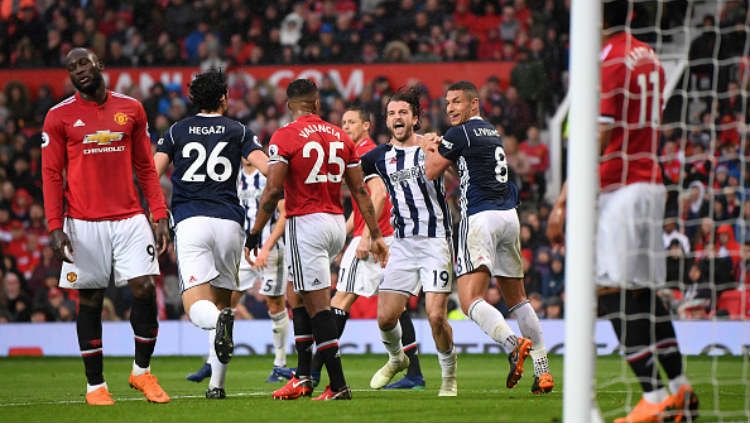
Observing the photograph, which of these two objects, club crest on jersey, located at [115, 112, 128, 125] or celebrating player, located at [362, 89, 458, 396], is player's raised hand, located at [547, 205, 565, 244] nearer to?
celebrating player, located at [362, 89, 458, 396]

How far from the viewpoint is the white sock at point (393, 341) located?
10.2m

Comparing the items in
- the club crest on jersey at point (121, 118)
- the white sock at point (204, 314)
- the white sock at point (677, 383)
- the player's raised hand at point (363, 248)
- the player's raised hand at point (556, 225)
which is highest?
the club crest on jersey at point (121, 118)

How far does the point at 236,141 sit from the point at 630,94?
333 cm

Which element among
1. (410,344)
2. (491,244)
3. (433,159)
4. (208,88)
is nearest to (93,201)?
(208,88)

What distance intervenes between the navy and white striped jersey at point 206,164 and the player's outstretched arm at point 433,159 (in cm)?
134

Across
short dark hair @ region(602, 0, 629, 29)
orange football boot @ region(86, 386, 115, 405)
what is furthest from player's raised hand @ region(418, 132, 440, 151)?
orange football boot @ region(86, 386, 115, 405)

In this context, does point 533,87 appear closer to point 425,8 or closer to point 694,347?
point 425,8

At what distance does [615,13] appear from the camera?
22.3 ft

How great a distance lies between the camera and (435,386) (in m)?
10.9

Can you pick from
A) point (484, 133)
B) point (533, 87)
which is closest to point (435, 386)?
point (484, 133)

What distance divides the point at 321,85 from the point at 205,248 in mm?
12310

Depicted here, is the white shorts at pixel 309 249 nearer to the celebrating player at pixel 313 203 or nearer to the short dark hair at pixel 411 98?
the celebrating player at pixel 313 203

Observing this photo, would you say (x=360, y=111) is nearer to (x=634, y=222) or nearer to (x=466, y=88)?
(x=466, y=88)

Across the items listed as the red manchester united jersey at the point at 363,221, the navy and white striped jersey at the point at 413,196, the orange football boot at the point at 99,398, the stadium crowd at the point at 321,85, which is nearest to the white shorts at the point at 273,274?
the red manchester united jersey at the point at 363,221
